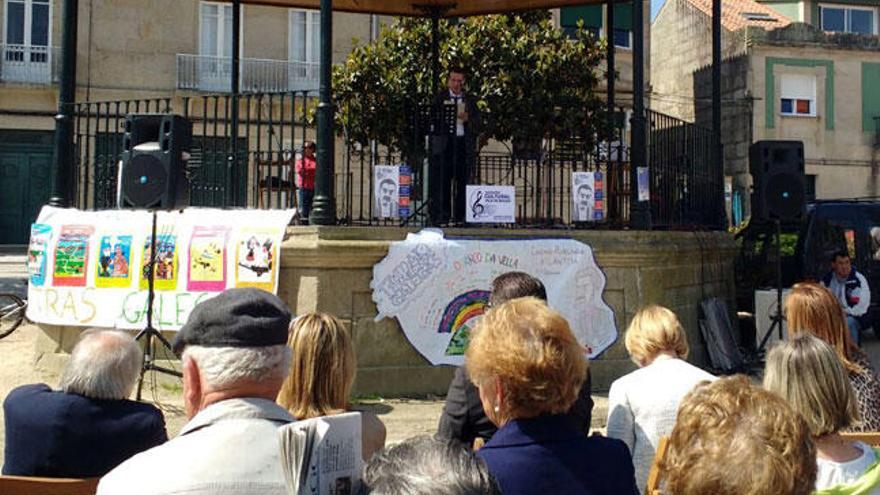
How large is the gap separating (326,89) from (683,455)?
7.20 metres

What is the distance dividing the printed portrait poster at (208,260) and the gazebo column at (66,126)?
7.09 ft

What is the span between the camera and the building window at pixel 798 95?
30.0 metres

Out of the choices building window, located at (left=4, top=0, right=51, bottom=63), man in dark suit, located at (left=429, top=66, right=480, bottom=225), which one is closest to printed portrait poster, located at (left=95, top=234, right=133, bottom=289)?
man in dark suit, located at (left=429, top=66, right=480, bottom=225)

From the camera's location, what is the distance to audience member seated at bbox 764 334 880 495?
2770 mm

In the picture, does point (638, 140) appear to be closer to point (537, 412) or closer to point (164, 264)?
point (164, 264)

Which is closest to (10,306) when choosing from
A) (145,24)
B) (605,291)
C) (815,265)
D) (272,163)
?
(272,163)

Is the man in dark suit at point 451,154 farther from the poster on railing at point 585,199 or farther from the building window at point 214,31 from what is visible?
the building window at point 214,31

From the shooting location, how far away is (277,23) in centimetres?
2478

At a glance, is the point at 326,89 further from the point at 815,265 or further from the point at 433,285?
the point at 815,265

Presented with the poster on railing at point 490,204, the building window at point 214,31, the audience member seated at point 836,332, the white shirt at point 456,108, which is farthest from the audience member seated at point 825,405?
the building window at point 214,31

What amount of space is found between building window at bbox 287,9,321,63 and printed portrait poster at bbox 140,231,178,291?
1720 centimetres

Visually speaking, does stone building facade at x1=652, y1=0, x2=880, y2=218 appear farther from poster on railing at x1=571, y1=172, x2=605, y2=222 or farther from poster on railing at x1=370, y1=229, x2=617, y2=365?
poster on railing at x1=370, y1=229, x2=617, y2=365

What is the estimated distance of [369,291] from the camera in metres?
8.48

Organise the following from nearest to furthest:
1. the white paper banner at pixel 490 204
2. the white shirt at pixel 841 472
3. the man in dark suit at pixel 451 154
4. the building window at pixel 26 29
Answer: the white shirt at pixel 841 472, the white paper banner at pixel 490 204, the man in dark suit at pixel 451 154, the building window at pixel 26 29
